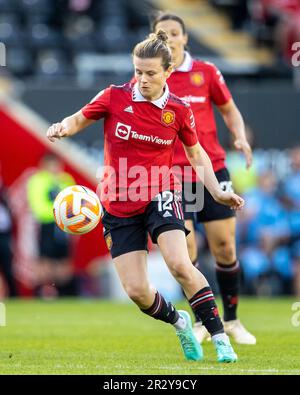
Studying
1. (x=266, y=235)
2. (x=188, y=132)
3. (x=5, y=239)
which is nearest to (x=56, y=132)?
(x=188, y=132)

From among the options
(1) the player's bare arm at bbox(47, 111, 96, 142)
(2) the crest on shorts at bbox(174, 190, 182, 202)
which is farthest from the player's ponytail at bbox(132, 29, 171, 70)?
(2) the crest on shorts at bbox(174, 190, 182, 202)

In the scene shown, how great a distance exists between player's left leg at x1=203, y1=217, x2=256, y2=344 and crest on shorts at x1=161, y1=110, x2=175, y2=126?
1632 mm

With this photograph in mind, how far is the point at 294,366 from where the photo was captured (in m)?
7.01

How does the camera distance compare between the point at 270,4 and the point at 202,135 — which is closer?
the point at 202,135

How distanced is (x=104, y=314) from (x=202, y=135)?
450cm

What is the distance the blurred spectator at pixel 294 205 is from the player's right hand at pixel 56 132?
8493 millimetres

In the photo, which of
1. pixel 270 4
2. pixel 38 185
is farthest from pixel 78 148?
pixel 270 4

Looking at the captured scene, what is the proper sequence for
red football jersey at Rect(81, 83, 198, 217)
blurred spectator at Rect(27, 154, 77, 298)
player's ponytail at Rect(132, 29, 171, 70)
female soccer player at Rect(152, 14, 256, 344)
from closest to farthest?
1. player's ponytail at Rect(132, 29, 171, 70)
2. red football jersey at Rect(81, 83, 198, 217)
3. female soccer player at Rect(152, 14, 256, 344)
4. blurred spectator at Rect(27, 154, 77, 298)

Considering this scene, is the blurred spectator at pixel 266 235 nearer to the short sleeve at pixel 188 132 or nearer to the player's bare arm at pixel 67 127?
the short sleeve at pixel 188 132

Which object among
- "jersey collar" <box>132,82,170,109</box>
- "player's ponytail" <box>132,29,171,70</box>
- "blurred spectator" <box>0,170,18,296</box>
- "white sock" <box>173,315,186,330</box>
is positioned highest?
"player's ponytail" <box>132,29,171,70</box>

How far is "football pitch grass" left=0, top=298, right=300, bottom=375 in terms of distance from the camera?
6.89 meters

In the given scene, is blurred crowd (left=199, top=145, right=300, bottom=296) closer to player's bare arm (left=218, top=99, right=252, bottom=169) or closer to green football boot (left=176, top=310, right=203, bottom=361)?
player's bare arm (left=218, top=99, right=252, bottom=169)

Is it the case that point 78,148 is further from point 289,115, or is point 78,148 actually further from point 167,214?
point 167,214
